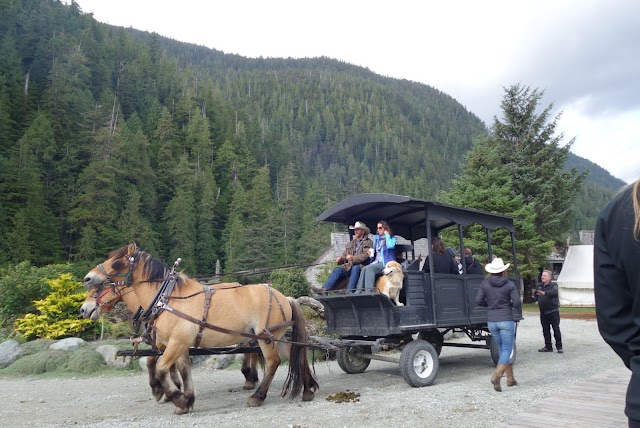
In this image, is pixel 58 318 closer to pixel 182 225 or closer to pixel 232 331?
pixel 232 331

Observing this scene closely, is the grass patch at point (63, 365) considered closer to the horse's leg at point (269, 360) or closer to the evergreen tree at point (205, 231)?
the horse's leg at point (269, 360)

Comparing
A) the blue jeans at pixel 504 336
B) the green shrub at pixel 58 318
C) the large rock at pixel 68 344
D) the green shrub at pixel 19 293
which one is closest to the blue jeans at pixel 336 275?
the blue jeans at pixel 504 336

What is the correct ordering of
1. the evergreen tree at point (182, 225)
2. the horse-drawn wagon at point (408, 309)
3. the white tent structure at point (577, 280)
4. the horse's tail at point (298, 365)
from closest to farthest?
the horse's tail at point (298, 365), the horse-drawn wagon at point (408, 309), the white tent structure at point (577, 280), the evergreen tree at point (182, 225)

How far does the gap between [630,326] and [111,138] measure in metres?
57.7

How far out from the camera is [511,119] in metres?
37.2

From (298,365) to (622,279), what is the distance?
251 inches

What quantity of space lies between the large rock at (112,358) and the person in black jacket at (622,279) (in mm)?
11059

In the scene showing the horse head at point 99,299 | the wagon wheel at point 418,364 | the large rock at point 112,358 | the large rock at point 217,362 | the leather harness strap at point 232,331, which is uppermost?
the horse head at point 99,299

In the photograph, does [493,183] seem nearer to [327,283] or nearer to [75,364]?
[327,283]

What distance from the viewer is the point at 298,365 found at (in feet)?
25.2

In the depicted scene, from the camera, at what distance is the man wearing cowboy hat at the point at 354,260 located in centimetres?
924

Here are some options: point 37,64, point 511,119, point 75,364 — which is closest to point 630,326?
point 75,364

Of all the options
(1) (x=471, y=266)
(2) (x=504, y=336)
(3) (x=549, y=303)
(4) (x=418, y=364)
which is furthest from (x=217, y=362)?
(3) (x=549, y=303)

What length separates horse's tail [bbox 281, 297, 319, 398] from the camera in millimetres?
7566
